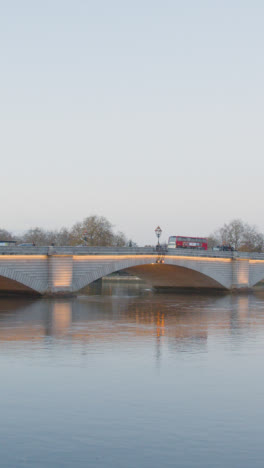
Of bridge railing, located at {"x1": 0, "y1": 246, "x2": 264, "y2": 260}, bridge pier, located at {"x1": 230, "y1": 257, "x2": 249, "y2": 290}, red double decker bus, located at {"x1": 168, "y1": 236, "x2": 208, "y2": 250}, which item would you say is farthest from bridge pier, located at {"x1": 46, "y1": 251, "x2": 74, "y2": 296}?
red double decker bus, located at {"x1": 168, "y1": 236, "x2": 208, "y2": 250}

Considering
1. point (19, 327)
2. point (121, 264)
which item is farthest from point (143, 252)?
point (19, 327)

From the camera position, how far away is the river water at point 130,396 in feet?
39.2

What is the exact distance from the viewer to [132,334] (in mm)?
29000

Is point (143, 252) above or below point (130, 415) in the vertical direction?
above

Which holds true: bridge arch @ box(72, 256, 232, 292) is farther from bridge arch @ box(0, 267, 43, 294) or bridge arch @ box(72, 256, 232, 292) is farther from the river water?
the river water

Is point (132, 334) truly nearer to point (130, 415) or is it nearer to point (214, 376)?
point (214, 376)

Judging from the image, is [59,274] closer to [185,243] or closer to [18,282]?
[18,282]

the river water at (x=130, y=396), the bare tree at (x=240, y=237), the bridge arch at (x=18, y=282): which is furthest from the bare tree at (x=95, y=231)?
the river water at (x=130, y=396)

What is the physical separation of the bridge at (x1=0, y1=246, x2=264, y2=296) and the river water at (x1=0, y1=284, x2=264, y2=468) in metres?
14.7

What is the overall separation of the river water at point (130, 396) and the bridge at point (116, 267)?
1470cm

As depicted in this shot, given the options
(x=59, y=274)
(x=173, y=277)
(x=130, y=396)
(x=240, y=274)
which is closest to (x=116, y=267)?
(x=59, y=274)

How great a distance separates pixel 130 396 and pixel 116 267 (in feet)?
122

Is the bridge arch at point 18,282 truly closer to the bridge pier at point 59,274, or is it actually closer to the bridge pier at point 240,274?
the bridge pier at point 59,274

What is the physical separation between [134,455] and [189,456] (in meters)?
1.00
